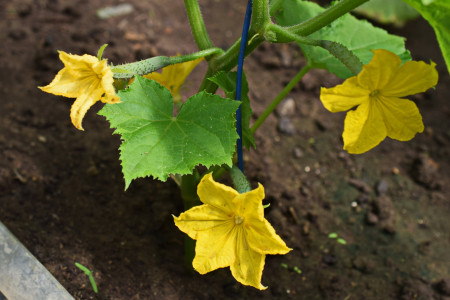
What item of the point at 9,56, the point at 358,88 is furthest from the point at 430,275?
the point at 9,56

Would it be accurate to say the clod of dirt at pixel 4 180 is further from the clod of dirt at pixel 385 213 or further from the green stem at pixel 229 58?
the clod of dirt at pixel 385 213

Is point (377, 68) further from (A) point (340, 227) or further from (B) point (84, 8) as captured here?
(B) point (84, 8)

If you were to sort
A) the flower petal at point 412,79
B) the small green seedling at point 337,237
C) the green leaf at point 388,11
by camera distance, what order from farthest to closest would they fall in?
1. the green leaf at point 388,11
2. the small green seedling at point 337,237
3. the flower petal at point 412,79

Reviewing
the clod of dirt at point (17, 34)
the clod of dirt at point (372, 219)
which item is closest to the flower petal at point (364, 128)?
the clod of dirt at point (372, 219)

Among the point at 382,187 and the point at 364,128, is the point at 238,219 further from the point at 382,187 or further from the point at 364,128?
the point at 382,187

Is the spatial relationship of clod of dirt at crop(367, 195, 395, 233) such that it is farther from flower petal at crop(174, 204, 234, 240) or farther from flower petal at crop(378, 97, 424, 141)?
flower petal at crop(174, 204, 234, 240)

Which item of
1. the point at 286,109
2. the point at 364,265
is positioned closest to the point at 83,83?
the point at 364,265
